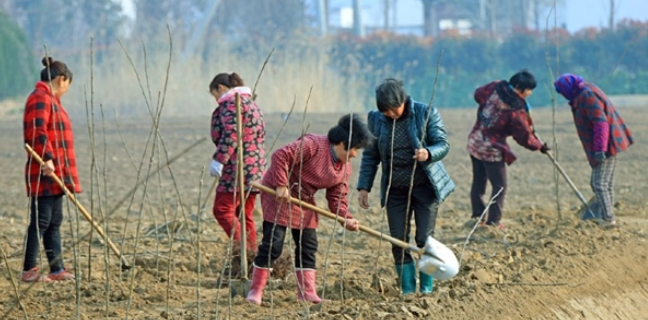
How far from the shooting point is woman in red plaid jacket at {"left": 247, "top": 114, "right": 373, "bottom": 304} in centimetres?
622

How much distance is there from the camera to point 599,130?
29.3ft

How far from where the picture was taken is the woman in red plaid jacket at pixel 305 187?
6.22 metres

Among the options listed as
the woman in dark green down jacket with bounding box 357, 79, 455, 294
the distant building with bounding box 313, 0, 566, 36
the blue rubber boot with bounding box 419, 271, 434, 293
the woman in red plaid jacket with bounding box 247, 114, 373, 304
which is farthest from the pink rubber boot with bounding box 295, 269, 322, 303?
the distant building with bounding box 313, 0, 566, 36

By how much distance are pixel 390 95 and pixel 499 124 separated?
3.41 m

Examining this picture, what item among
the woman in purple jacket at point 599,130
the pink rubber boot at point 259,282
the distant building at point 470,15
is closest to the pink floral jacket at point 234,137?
the pink rubber boot at point 259,282

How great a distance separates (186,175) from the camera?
49.5 feet

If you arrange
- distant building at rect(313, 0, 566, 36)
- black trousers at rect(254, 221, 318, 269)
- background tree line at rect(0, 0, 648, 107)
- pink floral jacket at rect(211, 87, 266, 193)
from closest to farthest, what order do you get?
black trousers at rect(254, 221, 318, 269) < pink floral jacket at rect(211, 87, 266, 193) < background tree line at rect(0, 0, 648, 107) < distant building at rect(313, 0, 566, 36)

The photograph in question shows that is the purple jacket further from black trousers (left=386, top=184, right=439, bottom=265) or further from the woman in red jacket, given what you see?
black trousers (left=386, top=184, right=439, bottom=265)

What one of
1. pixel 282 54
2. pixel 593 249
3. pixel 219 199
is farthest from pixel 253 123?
pixel 282 54

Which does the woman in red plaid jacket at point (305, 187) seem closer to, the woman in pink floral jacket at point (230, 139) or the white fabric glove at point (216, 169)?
the white fabric glove at point (216, 169)

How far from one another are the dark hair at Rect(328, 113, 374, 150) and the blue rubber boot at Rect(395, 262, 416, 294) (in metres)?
0.87

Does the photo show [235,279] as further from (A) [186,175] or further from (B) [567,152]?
(B) [567,152]

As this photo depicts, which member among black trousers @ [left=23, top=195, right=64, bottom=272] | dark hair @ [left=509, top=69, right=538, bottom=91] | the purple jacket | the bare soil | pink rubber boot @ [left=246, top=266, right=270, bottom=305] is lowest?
the bare soil

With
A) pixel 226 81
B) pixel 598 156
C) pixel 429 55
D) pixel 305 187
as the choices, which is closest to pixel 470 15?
pixel 429 55
